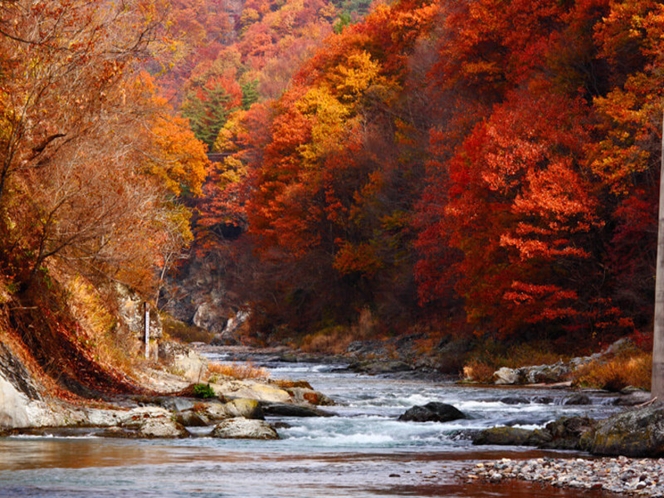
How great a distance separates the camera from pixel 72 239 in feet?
67.9

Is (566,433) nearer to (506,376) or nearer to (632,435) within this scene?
(632,435)

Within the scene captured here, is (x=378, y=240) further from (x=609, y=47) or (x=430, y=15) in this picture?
(x=609, y=47)

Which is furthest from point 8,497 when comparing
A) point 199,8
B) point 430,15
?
point 199,8

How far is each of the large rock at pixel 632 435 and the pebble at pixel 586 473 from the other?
2.06 feet

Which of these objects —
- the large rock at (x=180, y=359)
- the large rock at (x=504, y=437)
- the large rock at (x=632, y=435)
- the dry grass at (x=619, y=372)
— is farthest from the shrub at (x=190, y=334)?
the large rock at (x=632, y=435)

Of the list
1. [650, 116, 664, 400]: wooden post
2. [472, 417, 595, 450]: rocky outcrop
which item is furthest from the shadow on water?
[650, 116, 664, 400]: wooden post

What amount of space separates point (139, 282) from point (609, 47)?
18.1m

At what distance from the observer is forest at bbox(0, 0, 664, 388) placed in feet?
70.2

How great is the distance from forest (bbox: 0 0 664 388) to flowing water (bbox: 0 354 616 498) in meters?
5.39

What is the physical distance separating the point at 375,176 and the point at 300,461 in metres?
42.5

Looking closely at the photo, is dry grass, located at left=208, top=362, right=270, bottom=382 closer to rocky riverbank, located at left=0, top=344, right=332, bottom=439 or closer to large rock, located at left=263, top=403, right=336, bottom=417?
rocky riverbank, located at left=0, top=344, right=332, bottom=439

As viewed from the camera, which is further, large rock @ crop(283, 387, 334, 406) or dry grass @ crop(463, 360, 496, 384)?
dry grass @ crop(463, 360, 496, 384)

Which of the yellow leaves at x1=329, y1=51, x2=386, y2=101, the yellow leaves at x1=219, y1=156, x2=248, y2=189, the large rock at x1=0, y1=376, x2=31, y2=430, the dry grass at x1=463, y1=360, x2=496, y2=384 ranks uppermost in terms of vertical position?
the yellow leaves at x1=329, y1=51, x2=386, y2=101

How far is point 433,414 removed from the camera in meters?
22.7
